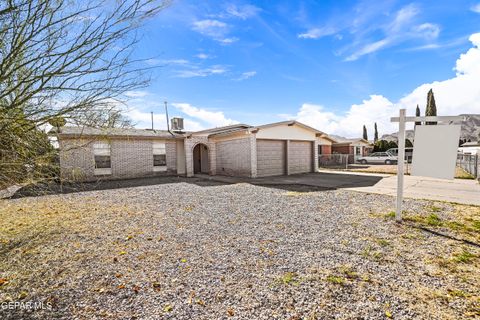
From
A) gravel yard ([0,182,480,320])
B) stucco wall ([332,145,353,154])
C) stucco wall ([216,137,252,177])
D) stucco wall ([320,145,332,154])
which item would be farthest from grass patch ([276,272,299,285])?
stucco wall ([332,145,353,154])

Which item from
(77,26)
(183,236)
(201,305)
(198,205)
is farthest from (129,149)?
(201,305)

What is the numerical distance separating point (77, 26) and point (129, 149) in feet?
42.6

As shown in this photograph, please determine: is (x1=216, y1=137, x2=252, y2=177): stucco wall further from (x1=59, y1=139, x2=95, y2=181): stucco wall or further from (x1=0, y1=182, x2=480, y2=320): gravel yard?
(x1=59, y1=139, x2=95, y2=181): stucco wall

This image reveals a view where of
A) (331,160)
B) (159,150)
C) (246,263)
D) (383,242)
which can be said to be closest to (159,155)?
(159,150)

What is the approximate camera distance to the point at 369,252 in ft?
11.6

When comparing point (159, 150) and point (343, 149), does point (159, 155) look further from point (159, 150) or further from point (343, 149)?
point (343, 149)

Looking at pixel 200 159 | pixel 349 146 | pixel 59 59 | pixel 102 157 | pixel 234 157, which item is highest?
pixel 59 59

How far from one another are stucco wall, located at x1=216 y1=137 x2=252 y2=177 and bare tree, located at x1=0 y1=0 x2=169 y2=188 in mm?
11116

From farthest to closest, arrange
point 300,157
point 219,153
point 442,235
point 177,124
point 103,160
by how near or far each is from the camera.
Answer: point 177,124, point 219,153, point 300,157, point 103,160, point 442,235

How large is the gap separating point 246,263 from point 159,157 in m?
13.9

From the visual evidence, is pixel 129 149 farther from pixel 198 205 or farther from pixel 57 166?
pixel 57 166

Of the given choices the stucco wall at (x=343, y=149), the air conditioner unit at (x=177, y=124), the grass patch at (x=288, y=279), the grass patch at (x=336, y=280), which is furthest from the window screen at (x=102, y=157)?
the stucco wall at (x=343, y=149)

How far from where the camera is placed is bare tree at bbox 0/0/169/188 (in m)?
2.46

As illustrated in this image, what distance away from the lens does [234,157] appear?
49.5 feet
